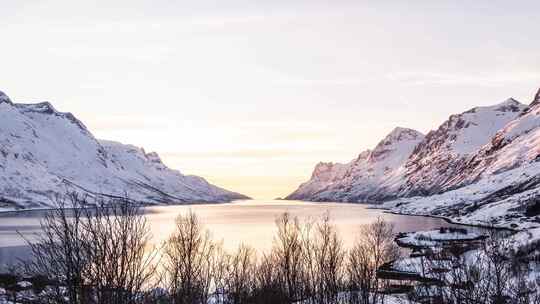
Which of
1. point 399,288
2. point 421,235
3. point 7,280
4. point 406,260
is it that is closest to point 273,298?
point 399,288

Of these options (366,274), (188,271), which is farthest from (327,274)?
(188,271)

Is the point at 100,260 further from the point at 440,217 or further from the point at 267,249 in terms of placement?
the point at 440,217

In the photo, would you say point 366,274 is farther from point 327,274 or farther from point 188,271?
point 188,271

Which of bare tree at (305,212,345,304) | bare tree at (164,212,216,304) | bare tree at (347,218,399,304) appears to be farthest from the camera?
bare tree at (305,212,345,304)

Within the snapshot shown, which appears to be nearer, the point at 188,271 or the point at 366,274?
the point at 188,271

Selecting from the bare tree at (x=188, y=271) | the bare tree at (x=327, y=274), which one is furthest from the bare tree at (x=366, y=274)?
the bare tree at (x=188, y=271)

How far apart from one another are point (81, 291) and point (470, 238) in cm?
10189

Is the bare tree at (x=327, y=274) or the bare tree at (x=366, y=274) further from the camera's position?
the bare tree at (x=327, y=274)

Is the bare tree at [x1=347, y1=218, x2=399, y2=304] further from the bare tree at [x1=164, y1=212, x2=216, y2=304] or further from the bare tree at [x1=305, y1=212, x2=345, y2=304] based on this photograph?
the bare tree at [x1=164, y1=212, x2=216, y2=304]

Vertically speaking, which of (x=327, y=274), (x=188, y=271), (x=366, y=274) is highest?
(x=188, y=271)

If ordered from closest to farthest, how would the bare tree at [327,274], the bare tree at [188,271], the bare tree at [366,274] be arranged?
1. the bare tree at [188,271]
2. the bare tree at [366,274]
3. the bare tree at [327,274]

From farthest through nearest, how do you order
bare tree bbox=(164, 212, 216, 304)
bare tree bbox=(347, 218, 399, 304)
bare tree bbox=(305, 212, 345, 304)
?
bare tree bbox=(305, 212, 345, 304) → bare tree bbox=(347, 218, 399, 304) → bare tree bbox=(164, 212, 216, 304)

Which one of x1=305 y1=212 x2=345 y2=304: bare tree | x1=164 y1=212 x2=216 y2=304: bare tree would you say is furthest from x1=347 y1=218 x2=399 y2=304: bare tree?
x1=164 y1=212 x2=216 y2=304: bare tree

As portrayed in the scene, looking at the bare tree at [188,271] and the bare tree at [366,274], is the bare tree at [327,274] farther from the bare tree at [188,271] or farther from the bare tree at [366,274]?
the bare tree at [188,271]
